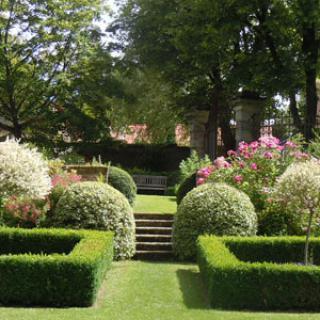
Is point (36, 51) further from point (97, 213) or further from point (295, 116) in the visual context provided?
point (97, 213)

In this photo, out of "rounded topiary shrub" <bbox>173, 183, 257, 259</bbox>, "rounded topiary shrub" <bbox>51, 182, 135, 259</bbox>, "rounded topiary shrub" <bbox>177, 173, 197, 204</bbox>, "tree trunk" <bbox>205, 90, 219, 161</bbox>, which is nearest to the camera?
"rounded topiary shrub" <bbox>173, 183, 257, 259</bbox>

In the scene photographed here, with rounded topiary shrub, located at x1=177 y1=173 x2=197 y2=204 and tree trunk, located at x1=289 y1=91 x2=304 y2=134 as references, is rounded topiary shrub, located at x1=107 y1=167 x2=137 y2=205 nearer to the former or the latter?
rounded topiary shrub, located at x1=177 y1=173 x2=197 y2=204

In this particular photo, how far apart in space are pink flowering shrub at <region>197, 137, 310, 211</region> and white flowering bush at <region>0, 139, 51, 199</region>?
12.5 feet

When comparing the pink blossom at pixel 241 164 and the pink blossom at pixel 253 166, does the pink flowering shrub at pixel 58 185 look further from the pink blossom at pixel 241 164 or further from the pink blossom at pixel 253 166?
the pink blossom at pixel 253 166

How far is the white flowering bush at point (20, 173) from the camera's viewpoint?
342 inches

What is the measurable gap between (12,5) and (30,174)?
13.8 m

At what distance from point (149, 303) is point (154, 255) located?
3.58 m

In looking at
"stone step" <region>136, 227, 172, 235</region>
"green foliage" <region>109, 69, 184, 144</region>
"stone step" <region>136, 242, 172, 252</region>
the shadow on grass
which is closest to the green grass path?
the shadow on grass

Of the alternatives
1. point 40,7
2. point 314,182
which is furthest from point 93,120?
point 314,182

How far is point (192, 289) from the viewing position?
7.43m

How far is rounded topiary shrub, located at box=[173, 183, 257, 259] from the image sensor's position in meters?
9.26

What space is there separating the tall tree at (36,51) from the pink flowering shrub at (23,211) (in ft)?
37.2

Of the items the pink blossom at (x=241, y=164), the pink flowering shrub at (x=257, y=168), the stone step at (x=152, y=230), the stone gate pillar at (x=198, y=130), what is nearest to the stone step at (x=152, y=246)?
the stone step at (x=152, y=230)

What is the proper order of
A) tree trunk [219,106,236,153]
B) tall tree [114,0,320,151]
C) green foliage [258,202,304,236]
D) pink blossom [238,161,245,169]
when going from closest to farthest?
green foliage [258,202,304,236]
pink blossom [238,161,245,169]
tall tree [114,0,320,151]
tree trunk [219,106,236,153]
